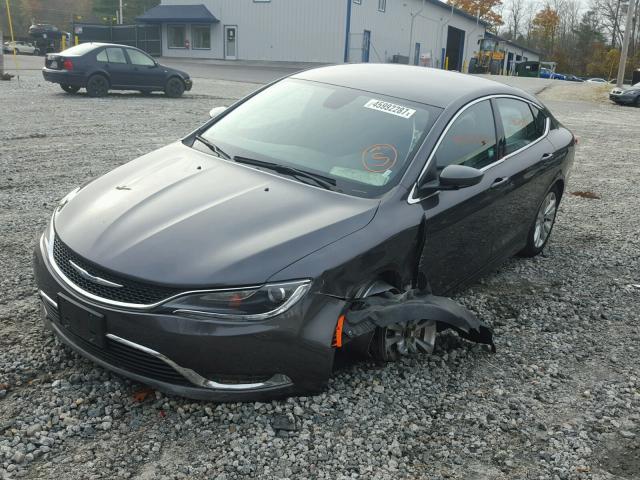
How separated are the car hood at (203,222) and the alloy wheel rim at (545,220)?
9.18 feet

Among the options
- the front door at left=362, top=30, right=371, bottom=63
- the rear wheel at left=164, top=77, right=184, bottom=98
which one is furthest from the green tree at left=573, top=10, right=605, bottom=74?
the rear wheel at left=164, top=77, right=184, bottom=98

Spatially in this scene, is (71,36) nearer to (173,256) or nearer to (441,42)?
(441,42)

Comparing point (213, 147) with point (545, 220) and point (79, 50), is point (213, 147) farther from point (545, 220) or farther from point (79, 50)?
point (79, 50)

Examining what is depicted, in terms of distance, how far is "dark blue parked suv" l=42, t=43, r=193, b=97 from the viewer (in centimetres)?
1672

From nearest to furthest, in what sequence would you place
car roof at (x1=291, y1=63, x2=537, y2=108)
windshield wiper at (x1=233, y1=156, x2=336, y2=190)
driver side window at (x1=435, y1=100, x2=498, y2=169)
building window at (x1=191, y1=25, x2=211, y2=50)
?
windshield wiper at (x1=233, y1=156, x2=336, y2=190) → driver side window at (x1=435, y1=100, x2=498, y2=169) → car roof at (x1=291, y1=63, x2=537, y2=108) → building window at (x1=191, y1=25, x2=211, y2=50)

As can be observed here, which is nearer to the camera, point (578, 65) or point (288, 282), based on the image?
point (288, 282)

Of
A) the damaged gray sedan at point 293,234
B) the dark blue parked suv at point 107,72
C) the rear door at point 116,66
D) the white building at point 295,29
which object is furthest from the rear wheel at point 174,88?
the white building at point 295,29

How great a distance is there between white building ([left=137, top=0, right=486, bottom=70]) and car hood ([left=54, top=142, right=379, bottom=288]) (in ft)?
135

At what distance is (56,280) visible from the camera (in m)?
3.17

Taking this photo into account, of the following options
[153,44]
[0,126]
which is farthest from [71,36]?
[0,126]

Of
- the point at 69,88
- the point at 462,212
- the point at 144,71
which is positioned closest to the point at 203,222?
the point at 462,212

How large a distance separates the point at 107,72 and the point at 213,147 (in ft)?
47.5

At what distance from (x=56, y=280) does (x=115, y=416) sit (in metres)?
0.75

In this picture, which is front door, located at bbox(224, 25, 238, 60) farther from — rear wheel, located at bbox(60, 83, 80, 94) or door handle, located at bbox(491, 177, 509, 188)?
door handle, located at bbox(491, 177, 509, 188)
